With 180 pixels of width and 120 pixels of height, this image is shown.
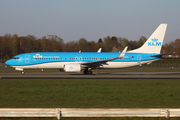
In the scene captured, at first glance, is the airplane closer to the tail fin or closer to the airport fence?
the tail fin

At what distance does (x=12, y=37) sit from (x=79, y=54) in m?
86.4

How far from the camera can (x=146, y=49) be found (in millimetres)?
38000

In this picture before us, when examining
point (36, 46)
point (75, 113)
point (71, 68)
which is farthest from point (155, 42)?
point (36, 46)

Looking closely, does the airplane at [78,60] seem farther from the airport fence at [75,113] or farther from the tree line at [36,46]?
the tree line at [36,46]

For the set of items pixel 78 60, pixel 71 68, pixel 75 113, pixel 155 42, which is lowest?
pixel 75 113

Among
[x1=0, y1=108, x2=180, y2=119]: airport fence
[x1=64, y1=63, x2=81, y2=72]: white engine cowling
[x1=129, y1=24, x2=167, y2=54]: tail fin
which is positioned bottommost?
[x1=0, y1=108, x2=180, y2=119]: airport fence

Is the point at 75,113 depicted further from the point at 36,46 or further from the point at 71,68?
the point at 36,46

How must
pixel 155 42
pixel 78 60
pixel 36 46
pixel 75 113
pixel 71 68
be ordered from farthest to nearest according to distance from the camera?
pixel 36 46 → pixel 155 42 → pixel 78 60 → pixel 71 68 → pixel 75 113

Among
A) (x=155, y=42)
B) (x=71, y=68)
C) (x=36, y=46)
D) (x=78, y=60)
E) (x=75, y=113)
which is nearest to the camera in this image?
(x=75, y=113)

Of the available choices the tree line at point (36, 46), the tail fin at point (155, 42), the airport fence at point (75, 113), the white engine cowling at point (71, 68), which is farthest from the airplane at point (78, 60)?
the tree line at point (36, 46)

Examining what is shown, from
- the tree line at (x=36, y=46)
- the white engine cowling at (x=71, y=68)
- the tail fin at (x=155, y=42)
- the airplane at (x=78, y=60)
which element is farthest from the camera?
the tree line at (x=36, y=46)

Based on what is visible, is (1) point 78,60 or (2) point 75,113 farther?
(1) point 78,60

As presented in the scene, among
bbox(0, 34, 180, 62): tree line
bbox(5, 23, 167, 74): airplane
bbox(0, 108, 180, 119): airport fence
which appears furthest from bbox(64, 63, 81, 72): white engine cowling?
bbox(0, 34, 180, 62): tree line

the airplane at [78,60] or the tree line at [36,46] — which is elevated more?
the tree line at [36,46]
